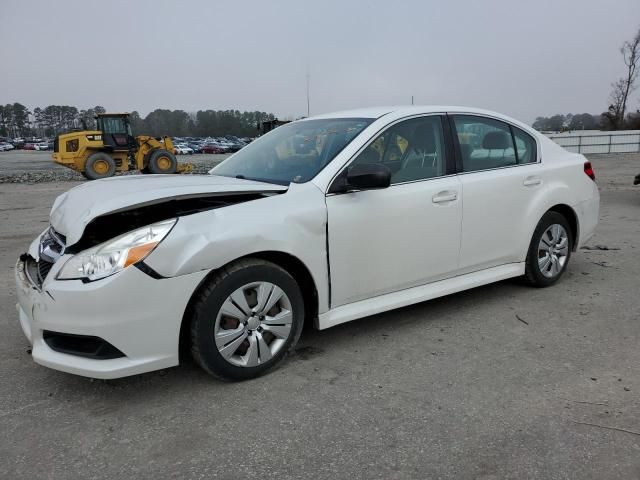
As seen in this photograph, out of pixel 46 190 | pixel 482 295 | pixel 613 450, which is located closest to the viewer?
pixel 613 450

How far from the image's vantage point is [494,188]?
4121 millimetres

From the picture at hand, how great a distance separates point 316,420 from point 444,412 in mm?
669

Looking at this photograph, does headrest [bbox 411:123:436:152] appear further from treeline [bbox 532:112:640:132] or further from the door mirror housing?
treeline [bbox 532:112:640:132]

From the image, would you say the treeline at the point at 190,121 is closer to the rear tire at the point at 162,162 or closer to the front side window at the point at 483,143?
the rear tire at the point at 162,162

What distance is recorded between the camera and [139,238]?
9.02ft

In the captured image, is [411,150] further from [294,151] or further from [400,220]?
[294,151]

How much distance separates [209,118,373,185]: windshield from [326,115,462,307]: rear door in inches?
8.9

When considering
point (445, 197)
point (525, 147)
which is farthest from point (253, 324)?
point (525, 147)

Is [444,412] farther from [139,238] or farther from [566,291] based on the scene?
[566,291]

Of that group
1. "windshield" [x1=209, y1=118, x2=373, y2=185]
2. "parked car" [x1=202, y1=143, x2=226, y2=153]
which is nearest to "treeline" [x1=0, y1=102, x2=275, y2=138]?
"parked car" [x1=202, y1=143, x2=226, y2=153]

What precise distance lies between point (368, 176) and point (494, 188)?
1.35m

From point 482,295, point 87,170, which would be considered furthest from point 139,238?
point 87,170

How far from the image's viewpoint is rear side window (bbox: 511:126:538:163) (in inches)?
177

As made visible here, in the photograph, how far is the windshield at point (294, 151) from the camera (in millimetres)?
3600
